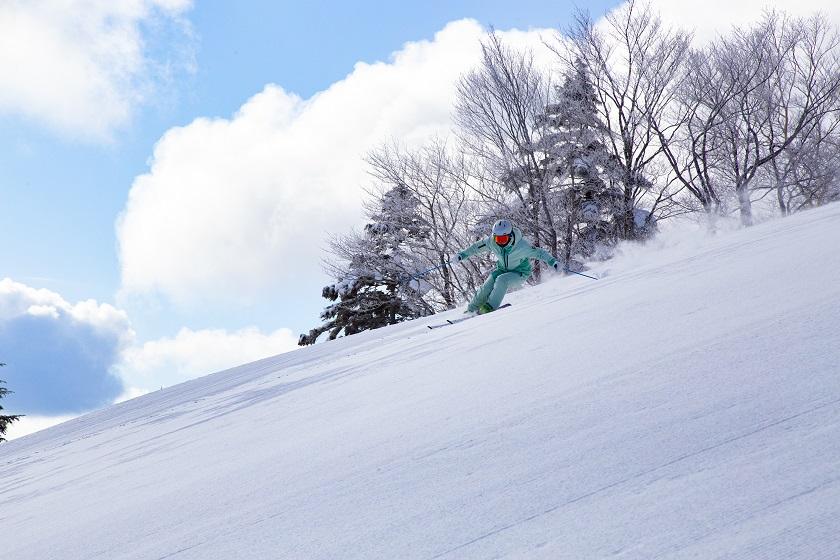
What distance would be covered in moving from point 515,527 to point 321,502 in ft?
1.61

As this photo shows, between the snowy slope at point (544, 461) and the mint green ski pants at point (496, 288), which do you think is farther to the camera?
the mint green ski pants at point (496, 288)

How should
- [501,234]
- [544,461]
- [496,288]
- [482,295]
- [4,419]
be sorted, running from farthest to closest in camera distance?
[4,419] < [501,234] < [482,295] < [496,288] < [544,461]

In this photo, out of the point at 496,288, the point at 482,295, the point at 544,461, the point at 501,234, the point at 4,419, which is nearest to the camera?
the point at 544,461

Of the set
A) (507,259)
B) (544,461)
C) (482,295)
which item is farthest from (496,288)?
(544,461)

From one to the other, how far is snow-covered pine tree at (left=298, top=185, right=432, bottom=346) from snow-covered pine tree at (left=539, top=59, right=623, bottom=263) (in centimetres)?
511

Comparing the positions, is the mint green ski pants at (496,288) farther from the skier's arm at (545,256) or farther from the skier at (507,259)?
the skier's arm at (545,256)

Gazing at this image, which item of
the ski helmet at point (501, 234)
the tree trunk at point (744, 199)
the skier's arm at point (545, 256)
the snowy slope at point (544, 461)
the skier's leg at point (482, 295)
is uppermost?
the tree trunk at point (744, 199)

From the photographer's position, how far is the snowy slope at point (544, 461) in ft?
2.87

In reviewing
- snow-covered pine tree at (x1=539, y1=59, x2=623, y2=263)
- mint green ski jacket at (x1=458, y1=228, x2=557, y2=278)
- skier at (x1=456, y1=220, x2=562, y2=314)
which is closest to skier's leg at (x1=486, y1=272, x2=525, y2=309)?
skier at (x1=456, y1=220, x2=562, y2=314)

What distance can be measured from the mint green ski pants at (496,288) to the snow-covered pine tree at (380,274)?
1318 cm

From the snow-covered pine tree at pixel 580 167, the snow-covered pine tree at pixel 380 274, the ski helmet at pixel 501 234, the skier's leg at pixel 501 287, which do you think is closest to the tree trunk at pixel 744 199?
the snow-covered pine tree at pixel 580 167

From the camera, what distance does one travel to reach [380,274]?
866 inches

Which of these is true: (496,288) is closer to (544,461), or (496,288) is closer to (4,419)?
(544,461)

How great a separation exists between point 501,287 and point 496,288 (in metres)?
0.07
